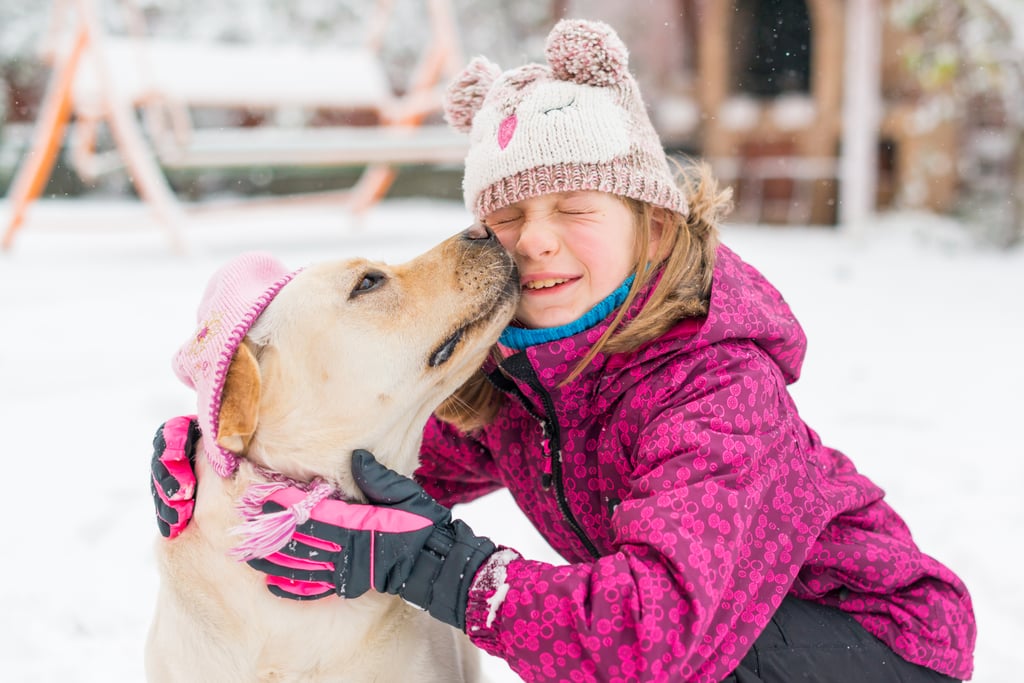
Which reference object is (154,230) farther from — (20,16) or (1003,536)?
(1003,536)

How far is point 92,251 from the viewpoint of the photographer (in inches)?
259

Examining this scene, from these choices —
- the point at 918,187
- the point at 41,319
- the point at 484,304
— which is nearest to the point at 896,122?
the point at 918,187

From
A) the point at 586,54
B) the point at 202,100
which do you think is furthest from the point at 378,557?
the point at 202,100

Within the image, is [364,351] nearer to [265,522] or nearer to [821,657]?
[265,522]

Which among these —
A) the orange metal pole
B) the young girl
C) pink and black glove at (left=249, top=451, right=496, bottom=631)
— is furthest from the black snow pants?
the orange metal pole

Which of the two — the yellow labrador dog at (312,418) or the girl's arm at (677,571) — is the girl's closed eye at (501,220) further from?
the girl's arm at (677,571)

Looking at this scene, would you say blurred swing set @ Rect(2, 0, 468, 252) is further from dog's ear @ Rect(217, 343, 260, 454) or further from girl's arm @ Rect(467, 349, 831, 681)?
girl's arm @ Rect(467, 349, 831, 681)

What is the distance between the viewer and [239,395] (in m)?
1.26

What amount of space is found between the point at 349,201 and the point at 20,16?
552 centimetres

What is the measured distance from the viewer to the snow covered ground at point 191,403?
222 cm

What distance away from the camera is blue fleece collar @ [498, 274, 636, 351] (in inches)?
59.4

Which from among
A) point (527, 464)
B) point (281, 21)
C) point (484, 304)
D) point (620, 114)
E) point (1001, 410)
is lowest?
point (1001, 410)

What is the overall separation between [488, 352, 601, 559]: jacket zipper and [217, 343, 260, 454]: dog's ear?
45 cm

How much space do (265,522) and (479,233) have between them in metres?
0.57
